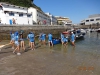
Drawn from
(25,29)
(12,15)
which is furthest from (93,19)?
(25,29)

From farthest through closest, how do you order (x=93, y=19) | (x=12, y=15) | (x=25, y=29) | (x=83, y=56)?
(x=93, y=19) < (x=12, y=15) < (x=25, y=29) < (x=83, y=56)

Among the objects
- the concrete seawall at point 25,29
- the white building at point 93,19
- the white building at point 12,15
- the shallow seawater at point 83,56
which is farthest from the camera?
the white building at point 93,19

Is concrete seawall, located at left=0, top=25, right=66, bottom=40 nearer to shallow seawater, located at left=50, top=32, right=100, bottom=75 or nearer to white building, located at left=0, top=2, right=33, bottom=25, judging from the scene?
white building, located at left=0, top=2, right=33, bottom=25

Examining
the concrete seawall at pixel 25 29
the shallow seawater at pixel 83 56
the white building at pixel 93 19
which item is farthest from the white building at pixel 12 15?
the white building at pixel 93 19

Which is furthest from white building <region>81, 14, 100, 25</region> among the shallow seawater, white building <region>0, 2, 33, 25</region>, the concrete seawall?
the shallow seawater

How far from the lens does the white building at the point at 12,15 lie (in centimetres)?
3597

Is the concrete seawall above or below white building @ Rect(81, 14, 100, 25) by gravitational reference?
below

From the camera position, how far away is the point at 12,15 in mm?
37625

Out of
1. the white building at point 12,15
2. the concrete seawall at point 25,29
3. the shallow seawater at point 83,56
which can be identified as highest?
the white building at point 12,15

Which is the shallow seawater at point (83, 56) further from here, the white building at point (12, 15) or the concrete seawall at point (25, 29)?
the white building at point (12, 15)

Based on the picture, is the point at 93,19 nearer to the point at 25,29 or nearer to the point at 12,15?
the point at 12,15

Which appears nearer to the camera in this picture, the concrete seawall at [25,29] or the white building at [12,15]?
the concrete seawall at [25,29]

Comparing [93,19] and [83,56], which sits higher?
[93,19]

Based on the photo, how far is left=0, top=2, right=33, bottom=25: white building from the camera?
35969 millimetres
